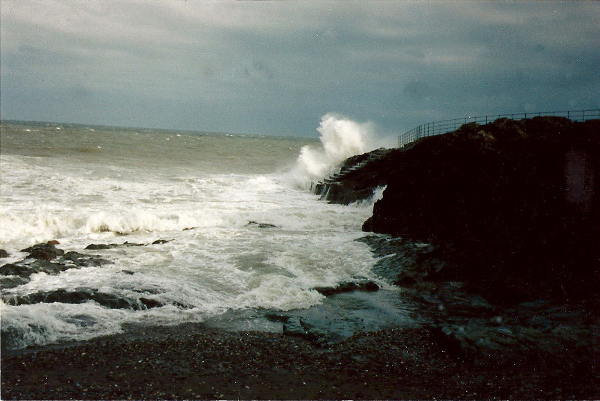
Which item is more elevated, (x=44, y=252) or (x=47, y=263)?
(x=44, y=252)

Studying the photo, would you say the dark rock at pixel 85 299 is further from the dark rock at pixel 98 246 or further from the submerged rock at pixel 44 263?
the dark rock at pixel 98 246

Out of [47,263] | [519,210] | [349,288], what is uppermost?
[519,210]

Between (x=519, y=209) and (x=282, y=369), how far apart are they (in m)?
6.65

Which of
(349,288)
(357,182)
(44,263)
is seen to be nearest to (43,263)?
(44,263)

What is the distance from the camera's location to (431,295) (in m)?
8.72

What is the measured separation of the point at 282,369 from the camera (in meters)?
5.54

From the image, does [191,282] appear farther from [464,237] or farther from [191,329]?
[464,237]

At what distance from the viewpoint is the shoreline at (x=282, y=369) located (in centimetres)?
494

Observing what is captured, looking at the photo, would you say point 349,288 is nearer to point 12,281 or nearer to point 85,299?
point 85,299

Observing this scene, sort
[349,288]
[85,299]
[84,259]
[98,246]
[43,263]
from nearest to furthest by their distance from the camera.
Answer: [85,299] → [349,288] → [43,263] → [84,259] → [98,246]

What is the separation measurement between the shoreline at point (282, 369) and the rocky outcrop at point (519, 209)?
2921mm

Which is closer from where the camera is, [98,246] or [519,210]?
[519,210]

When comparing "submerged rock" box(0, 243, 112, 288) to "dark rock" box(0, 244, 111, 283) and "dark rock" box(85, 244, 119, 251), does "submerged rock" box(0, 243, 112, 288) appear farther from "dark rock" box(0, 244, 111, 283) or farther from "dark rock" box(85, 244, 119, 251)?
"dark rock" box(85, 244, 119, 251)

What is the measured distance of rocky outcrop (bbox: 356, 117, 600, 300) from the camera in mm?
8930
